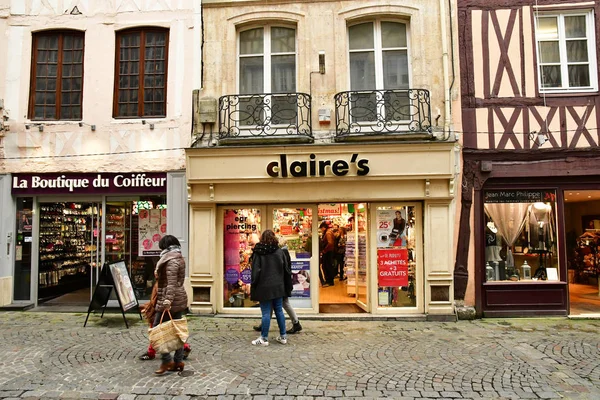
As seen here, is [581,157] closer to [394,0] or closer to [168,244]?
[394,0]

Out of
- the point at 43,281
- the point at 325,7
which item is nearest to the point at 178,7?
the point at 325,7

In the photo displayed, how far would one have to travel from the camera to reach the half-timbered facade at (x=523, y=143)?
8008 millimetres

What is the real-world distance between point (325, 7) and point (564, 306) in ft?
24.4

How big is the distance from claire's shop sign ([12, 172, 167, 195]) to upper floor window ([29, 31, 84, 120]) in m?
1.32

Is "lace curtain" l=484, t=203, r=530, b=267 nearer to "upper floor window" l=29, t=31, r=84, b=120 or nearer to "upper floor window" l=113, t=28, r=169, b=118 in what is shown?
"upper floor window" l=113, t=28, r=169, b=118

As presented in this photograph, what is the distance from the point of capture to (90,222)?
895cm

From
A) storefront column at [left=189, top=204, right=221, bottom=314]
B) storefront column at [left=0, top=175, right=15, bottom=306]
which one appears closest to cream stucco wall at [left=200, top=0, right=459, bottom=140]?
storefront column at [left=189, top=204, right=221, bottom=314]

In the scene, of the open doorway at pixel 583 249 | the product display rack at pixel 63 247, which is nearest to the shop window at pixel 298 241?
the product display rack at pixel 63 247

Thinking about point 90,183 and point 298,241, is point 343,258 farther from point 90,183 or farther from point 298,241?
point 90,183

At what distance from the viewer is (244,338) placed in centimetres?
663

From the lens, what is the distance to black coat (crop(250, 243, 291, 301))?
244 inches

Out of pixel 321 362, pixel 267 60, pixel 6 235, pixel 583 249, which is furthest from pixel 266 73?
pixel 583 249

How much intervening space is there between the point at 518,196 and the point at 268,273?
5290mm

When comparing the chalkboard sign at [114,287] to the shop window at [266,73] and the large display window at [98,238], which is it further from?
the shop window at [266,73]
